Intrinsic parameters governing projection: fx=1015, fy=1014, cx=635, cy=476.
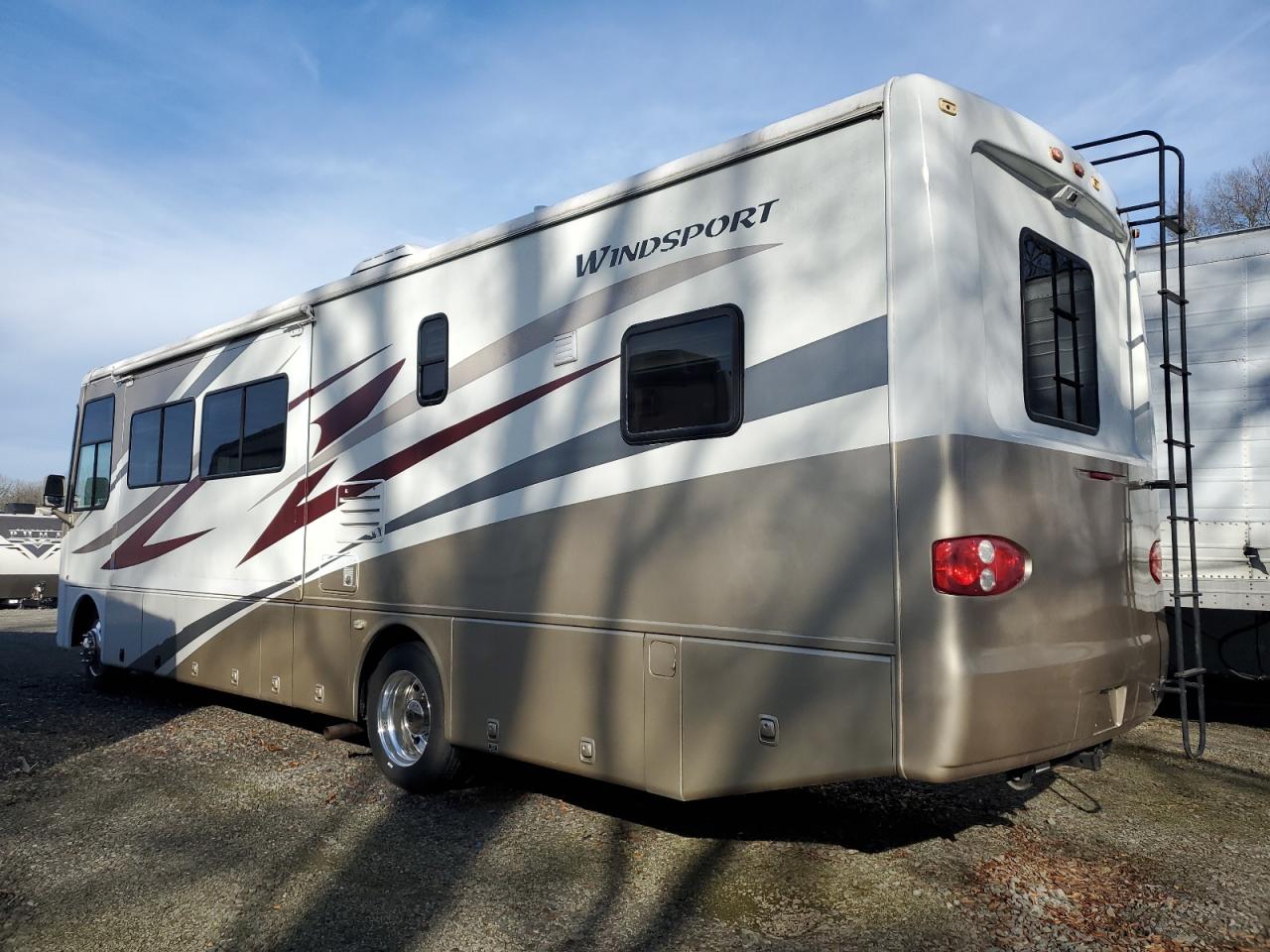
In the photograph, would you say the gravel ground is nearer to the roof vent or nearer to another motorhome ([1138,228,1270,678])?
another motorhome ([1138,228,1270,678])

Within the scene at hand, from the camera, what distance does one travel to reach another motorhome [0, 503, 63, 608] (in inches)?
747

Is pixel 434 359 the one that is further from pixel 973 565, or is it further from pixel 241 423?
pixel 973 565

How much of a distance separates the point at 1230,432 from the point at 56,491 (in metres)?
10.5

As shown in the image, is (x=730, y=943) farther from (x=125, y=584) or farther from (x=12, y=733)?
(x=125, y=584)

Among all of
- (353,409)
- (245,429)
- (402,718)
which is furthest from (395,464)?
(245,429)

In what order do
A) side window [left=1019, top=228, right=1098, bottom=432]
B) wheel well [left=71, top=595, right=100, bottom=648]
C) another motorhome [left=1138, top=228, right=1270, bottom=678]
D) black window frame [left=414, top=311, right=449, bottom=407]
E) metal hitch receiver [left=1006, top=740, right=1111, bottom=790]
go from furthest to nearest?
wheel well [left=71, top=595, right=100, bottom=648]
another motorhome [left=1138, top=228, right=1270, bottom=678]
black window frame [left=414, top=311, right=449, bottom=407]
side window [left=1019, top=228, right=1098, bottom=432]
metal hitch receiver [left=1006, top=740, right=1111, bottom=790]

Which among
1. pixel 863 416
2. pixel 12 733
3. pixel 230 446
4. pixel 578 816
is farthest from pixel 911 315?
pixel 12 733

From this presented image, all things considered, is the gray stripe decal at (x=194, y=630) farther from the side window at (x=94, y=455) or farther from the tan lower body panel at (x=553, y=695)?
the tan lower body panel at (x=553, y=695)

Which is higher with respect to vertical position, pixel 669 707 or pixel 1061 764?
pixel 669 707

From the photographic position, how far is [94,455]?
967 centimetres

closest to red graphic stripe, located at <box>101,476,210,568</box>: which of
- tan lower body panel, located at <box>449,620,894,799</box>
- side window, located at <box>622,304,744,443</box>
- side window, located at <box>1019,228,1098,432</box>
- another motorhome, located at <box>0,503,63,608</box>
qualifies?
tan lower body panel, located at <box>449,620,894,799</box>

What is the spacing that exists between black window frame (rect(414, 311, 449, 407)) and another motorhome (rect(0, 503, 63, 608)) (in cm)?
1587

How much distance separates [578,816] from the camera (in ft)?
17.7

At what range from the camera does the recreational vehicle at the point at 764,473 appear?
3.80 metres
